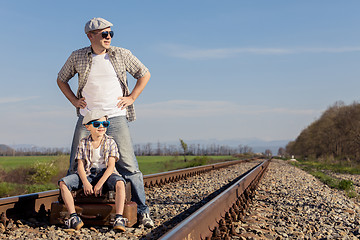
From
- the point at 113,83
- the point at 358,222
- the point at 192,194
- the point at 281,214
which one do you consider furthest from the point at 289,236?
the point at 192,194

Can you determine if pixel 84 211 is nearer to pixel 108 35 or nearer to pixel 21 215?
pixel 21 215

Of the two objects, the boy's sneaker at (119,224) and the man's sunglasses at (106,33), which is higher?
the man's sunglasses at (106,33)

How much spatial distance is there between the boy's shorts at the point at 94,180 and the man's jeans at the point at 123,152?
19 cm

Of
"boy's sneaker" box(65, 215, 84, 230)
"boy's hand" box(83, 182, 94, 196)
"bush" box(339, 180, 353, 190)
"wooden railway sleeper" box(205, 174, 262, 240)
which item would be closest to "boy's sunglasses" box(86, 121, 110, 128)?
"boy's hand" box(83, 182, 94, 196)

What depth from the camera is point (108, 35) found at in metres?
3.87

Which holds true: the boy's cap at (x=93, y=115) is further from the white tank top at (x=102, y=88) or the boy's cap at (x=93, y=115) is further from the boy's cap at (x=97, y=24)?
the boy's cap at (x=97, y=24)

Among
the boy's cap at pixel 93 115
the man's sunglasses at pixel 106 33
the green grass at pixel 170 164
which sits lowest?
the green grass at pixel 170 164

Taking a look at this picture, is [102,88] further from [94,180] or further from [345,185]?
[345,185]

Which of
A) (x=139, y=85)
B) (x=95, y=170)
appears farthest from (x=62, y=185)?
(x=139, y=85)

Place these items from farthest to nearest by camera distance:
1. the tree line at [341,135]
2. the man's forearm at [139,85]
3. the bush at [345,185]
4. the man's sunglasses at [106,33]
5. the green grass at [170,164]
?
the tree line at [341,135] → the green grass at [170,164] → the bush at [345,185] → the man's forearm at [139,85] → the man's sunglasses at [106,33]

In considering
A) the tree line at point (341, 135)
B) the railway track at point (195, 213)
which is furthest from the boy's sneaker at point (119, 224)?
the tree line at point (341, 135)

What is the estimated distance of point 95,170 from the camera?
3938mm

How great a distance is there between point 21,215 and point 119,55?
7.43ft

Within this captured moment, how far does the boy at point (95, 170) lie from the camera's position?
3.75 m
